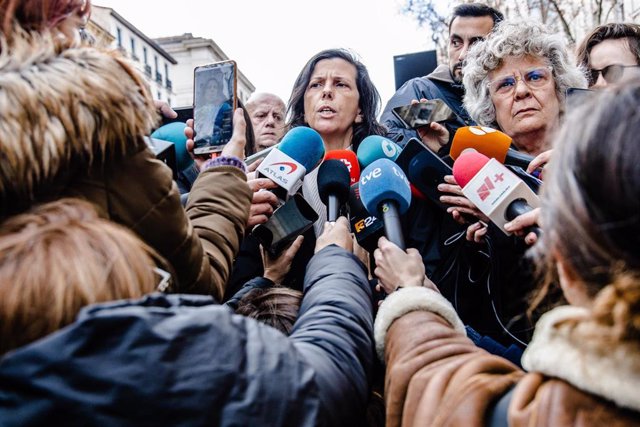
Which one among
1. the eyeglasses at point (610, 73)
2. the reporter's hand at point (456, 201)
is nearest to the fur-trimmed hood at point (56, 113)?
the reporter's hand at point (456, 201)

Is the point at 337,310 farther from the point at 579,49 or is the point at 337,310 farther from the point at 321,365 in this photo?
the point at 579,49

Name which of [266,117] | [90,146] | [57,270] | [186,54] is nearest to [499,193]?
[90,146]

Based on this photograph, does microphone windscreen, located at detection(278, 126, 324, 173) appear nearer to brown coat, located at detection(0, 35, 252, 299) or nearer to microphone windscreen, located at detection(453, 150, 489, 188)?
microphone windscreen, located at detection(453, 150, 489, 188)

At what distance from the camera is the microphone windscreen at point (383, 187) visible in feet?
5.61

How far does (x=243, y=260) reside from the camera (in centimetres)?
222

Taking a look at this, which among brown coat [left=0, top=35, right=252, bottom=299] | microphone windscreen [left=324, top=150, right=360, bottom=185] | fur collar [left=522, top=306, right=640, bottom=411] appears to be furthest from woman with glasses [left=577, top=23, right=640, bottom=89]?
brown coat [left=0, top=35, right=252, bottom=299]

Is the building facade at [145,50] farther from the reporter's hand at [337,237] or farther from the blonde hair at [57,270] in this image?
the blonde hair at [57,270]

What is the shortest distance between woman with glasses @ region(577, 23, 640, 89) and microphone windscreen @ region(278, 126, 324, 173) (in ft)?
5.32

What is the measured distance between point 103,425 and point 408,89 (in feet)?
10.4

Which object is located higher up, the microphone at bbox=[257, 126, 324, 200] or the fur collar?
the microphone at bbox=[257, 126, 324, 200]

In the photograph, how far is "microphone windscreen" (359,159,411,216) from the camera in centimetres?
171

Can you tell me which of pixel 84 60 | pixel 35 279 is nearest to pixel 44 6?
pixel 84 60

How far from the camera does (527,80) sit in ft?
7.84

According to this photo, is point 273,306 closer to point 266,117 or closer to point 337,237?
point 337,237
